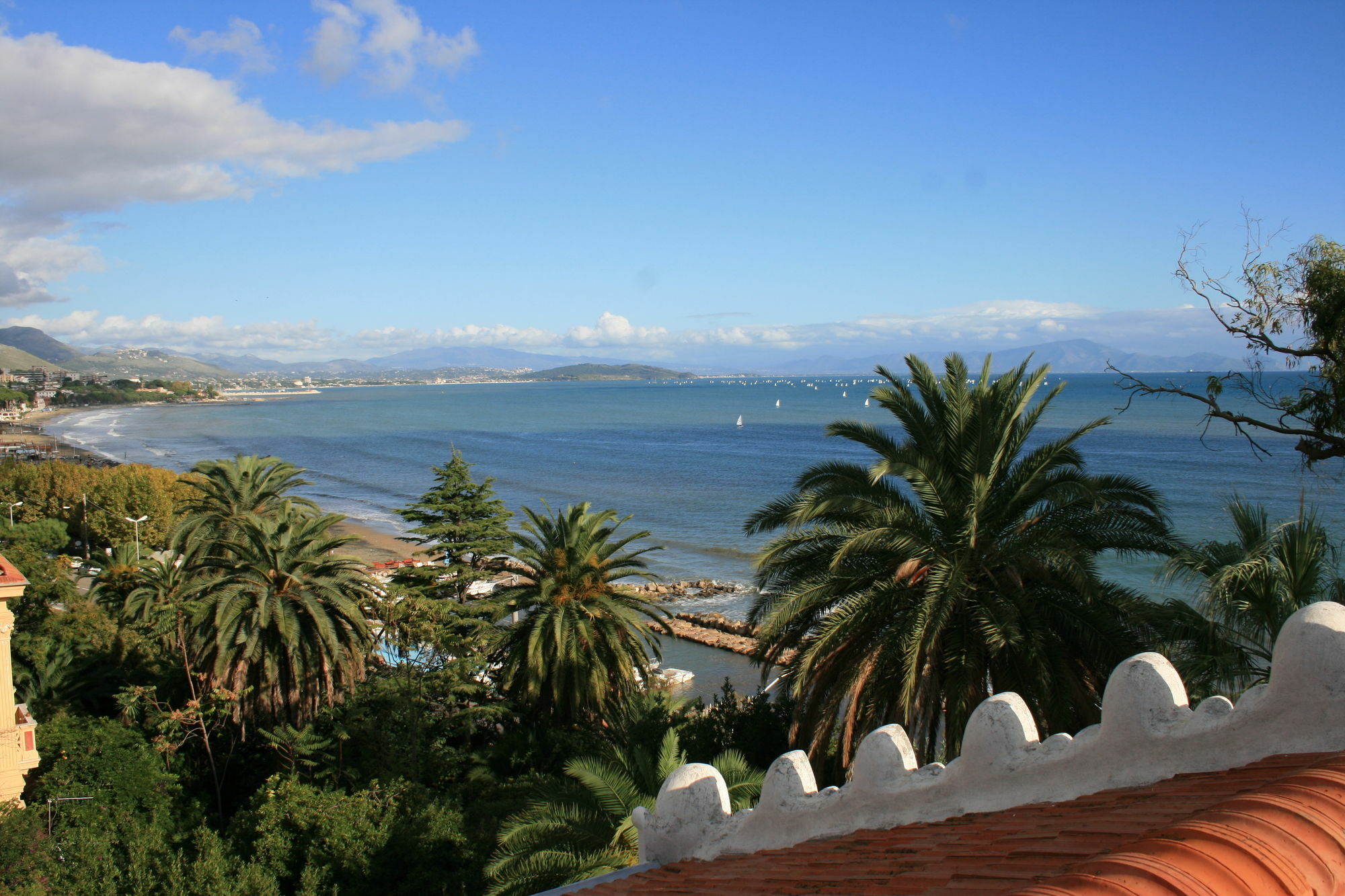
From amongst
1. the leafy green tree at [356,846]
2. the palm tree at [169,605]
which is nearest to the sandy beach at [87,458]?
the palm tree at [169,605]

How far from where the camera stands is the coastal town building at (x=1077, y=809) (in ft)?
9.53

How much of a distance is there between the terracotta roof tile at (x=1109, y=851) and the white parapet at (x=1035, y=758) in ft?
0.43

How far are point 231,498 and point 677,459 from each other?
59643 millimetres

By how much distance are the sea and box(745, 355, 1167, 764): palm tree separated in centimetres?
164

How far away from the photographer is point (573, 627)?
17844 millimetres

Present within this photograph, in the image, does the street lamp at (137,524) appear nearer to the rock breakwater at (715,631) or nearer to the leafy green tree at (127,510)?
the leafy green tree at (127,510)

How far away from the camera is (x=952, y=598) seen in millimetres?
10094

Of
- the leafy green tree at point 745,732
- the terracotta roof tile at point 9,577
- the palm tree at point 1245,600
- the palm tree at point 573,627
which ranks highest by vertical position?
the palm tree at point 1245,600

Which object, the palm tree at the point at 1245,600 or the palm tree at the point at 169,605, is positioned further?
the palm tree at the point at 169,605

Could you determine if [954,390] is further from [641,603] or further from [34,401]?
[34,401]

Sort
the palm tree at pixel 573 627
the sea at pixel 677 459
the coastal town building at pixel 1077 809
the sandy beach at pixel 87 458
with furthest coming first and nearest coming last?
the sandy beach at pixel 87 458
the sea at pixel 677 459
the palm tree at pixel 573 627
the coastal town building at pixel 1077 809

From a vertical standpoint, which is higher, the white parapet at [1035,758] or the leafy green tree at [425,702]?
the white parapet at [1035,758]

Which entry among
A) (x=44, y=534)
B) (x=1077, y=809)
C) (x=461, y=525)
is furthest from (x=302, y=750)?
(x=44, y=534)

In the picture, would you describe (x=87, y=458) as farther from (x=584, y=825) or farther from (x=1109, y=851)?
(x=1109, y=851)
